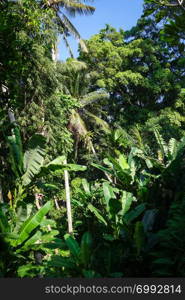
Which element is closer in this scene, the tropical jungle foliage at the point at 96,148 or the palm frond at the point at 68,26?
the tropical jungle foliage at the point at 96,148

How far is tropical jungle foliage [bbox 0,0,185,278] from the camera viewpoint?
4910 millimetres

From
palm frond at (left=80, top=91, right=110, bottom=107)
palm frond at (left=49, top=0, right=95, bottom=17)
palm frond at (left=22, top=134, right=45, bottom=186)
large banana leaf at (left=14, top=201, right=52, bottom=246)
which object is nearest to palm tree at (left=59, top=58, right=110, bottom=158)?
palm frond at (left=80, top=91, right=110, bottom=107)

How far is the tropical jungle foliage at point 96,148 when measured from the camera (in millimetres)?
4910

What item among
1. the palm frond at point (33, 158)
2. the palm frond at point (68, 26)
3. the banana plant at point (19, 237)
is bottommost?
the banana plant at point (19, 237)

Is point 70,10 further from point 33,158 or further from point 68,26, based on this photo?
point 33,158

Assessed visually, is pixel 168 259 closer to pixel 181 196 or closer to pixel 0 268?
pixel 181 196

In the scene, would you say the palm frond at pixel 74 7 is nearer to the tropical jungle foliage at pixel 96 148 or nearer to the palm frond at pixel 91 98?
the tropical jungle foliage at pixel 96 148

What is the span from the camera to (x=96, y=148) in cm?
1608

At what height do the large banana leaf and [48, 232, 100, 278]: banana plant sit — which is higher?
the large banana leaf

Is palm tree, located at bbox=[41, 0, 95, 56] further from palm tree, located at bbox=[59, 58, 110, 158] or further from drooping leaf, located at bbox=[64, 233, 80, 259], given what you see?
drooping leaf, located at bbox=[64, 233, 80, 259]

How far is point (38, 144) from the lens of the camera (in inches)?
233

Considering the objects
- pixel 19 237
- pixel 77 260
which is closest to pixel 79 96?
pixel 77 260

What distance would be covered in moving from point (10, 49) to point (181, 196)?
5070mm

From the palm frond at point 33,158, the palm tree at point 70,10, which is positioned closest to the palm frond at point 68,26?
the palm tree at point 70,10
